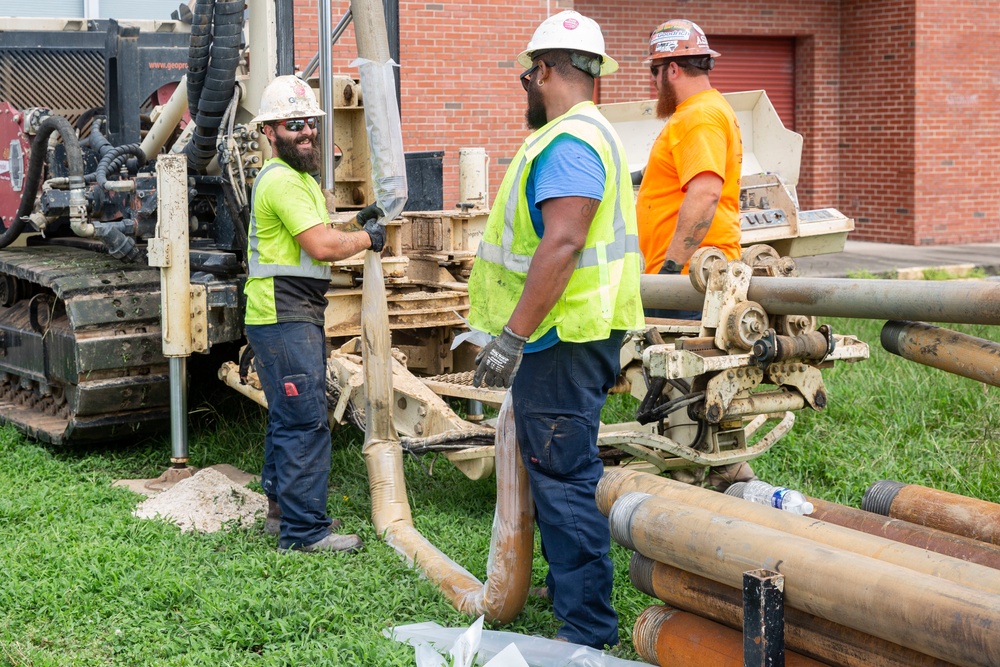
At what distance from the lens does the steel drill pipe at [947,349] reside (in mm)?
3506

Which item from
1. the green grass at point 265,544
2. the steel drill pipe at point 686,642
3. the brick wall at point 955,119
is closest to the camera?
the steel drill pipe at point 686,642

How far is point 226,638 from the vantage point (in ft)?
13.1

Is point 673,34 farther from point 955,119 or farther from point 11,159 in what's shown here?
point 955,119

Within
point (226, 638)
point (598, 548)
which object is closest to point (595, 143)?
point (598, 548)

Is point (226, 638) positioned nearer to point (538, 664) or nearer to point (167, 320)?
point (538, 664)

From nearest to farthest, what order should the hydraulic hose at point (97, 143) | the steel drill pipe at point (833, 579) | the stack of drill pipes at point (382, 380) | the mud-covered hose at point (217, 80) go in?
the steel drill pipe at point (833, 579) < the stack of drill pipes at point (382, 380) < the mud-covered hose at point (217, 80) < the hydraulic hose at point (97, 143)

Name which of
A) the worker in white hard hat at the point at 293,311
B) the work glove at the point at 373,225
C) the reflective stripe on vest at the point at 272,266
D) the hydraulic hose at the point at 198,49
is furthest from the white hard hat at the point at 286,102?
the hydraulic hose at the point at 198,49

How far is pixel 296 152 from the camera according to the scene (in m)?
4.88

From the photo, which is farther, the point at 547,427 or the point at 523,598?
the point at 523,598

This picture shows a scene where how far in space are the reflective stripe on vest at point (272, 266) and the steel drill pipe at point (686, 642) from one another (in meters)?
2.19

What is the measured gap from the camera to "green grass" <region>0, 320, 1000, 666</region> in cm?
401

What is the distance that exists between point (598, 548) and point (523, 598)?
392 millimetres

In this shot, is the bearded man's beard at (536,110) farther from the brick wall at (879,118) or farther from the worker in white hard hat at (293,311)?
the brick wall at (879,118)

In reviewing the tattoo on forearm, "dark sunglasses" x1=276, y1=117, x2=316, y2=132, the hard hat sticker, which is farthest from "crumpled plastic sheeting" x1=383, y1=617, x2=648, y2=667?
the hard hat sticker
